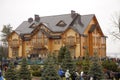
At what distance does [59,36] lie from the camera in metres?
71.2

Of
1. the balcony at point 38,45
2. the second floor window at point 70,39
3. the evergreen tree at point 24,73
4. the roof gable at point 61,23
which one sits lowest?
the evergreen tree at point 24,73

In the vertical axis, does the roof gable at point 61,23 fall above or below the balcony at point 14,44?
above

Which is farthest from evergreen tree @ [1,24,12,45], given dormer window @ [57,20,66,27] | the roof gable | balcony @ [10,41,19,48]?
dormer window @ [57,20,66,27]

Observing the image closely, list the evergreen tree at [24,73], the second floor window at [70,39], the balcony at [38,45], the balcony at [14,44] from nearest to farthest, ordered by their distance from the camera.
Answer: the evergreen tree at [24,73] < the second floor window at [70,39] < the balcony at [38,45] < the balcony at [14,44]

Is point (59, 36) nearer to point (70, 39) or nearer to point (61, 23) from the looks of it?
point (70, 39)

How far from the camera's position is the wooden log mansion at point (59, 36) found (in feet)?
228

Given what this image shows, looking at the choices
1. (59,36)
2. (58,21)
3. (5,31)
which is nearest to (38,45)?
(59,36)

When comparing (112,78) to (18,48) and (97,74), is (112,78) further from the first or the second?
(18,48)

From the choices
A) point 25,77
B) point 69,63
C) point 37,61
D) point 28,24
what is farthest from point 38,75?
point 28,24

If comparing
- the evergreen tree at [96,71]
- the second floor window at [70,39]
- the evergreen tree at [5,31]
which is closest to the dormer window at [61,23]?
the second floor window at [70,39]

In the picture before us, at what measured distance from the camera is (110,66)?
A: 4250cm

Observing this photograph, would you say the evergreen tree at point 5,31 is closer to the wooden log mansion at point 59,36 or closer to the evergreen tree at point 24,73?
the wooden log mansion at point 59,36

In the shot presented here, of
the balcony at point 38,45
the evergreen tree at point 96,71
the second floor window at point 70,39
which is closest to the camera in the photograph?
the evergreen tree at point 96,71

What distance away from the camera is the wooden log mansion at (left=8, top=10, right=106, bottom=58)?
69500mm
